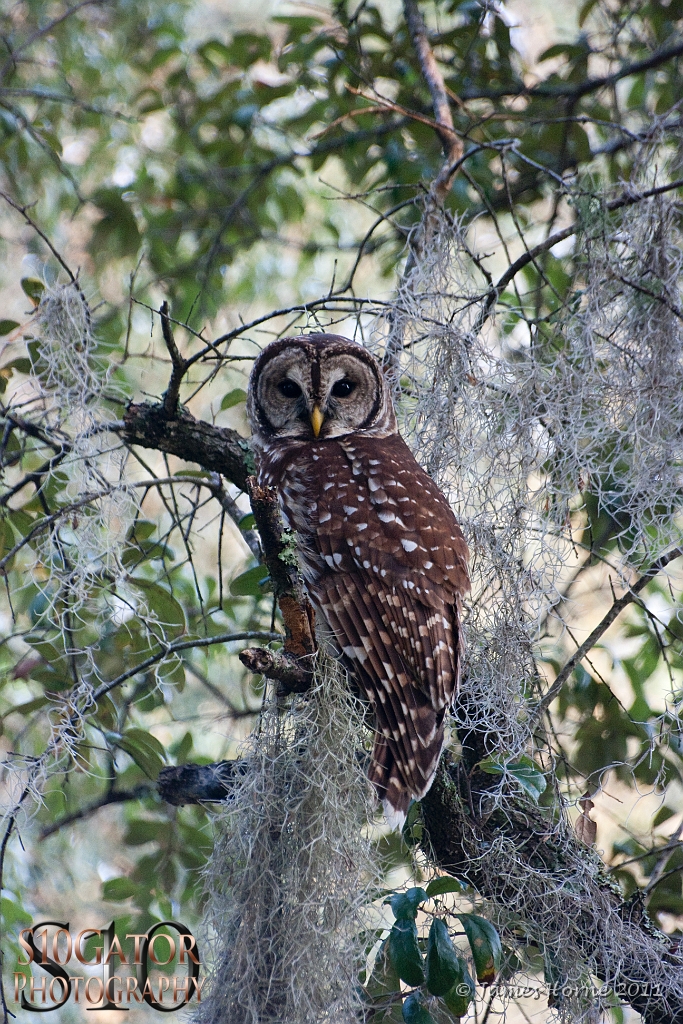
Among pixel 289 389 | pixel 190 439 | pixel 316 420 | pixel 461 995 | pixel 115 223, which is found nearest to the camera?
pixel 461 995

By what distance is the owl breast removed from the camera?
2047mm

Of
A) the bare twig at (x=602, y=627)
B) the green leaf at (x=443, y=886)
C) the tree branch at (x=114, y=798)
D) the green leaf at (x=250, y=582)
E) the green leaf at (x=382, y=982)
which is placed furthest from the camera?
the tree branch at (x=114, y=798)

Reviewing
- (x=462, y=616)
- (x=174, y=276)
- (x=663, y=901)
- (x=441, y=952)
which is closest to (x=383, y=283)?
(x=174, y=276)

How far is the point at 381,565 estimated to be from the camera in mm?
2209

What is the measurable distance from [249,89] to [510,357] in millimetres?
2077

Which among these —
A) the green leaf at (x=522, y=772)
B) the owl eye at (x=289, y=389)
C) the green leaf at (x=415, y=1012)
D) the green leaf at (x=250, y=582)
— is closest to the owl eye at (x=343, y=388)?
the owl eye at (x=289, y=389)

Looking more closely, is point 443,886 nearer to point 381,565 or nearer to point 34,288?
point 381,565

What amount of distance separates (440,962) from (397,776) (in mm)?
387

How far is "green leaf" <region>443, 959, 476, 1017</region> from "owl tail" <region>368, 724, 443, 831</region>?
0.33m

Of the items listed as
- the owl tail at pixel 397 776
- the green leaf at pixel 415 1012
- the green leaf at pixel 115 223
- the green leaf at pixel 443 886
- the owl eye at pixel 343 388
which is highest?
the green leaf at pixel 115 223

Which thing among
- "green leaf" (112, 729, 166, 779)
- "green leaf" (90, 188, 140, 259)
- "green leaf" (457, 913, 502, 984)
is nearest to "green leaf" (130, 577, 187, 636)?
"green leaf" (112, 729, 166, 779)

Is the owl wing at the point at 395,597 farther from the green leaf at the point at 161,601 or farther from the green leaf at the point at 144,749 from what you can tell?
the green leaf at the point at 144,749

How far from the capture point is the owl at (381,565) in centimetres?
207

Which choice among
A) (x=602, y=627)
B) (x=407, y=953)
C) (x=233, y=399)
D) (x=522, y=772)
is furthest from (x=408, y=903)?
(x=233, y=399)
